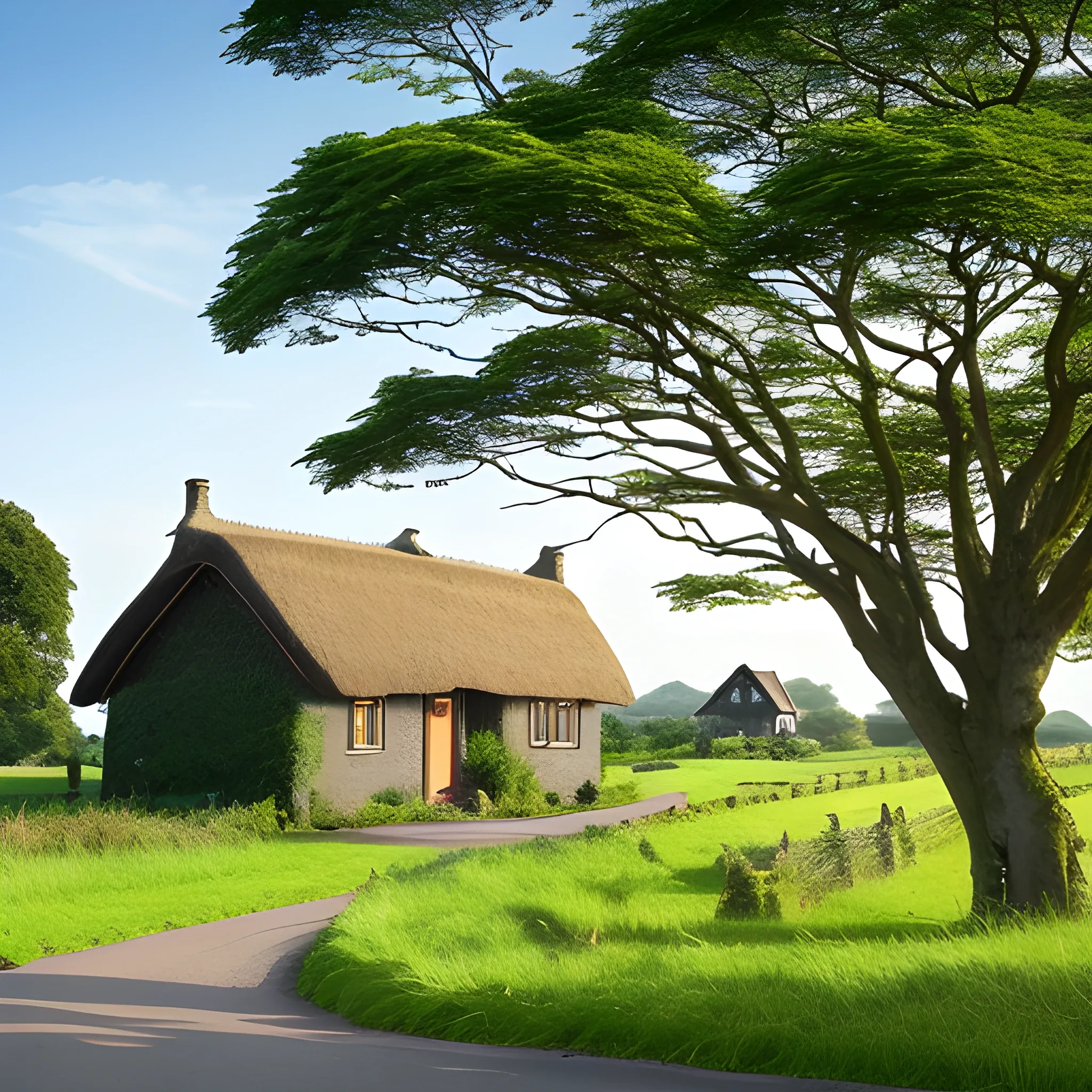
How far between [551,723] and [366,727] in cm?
674

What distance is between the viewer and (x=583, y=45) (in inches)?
419

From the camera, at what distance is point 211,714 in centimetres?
2402

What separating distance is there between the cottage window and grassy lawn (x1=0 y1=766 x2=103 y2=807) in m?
10.7

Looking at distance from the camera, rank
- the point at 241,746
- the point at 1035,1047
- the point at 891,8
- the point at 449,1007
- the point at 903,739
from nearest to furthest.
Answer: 1. the point at 1035,1047
2. the point at 449,1007
3. the point at 891,8
4. the point at 241,746
5. the point at 903,739

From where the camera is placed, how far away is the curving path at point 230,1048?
6.82 metres

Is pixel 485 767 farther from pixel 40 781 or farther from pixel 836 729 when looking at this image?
pixel 836 729

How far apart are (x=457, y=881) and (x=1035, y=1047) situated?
6.52 metres

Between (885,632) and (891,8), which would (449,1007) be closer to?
(885,632)

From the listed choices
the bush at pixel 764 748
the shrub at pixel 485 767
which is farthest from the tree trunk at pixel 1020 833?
the bush at pixel 764 748

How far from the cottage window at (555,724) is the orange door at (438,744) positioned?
2.91 metres

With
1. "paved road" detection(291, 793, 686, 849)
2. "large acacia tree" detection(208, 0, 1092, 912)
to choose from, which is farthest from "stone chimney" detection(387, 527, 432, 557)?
"large acacia tree" detection(208, 0, 1092, 912)

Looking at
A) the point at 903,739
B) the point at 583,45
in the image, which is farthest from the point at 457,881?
the point at 903,739

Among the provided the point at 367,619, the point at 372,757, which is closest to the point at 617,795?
the point at 372,757

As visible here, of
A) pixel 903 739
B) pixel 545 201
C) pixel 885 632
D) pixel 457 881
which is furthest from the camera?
pixel 903 739
